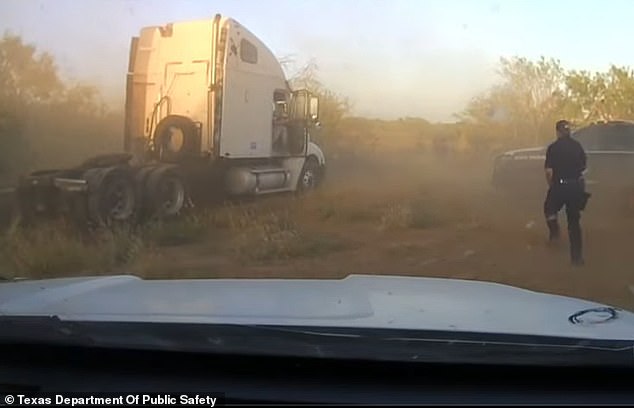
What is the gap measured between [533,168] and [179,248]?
5127mm

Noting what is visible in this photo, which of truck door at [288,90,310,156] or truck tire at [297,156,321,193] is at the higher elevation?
truck door at [288,90,310,156]

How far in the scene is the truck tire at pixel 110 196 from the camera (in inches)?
478

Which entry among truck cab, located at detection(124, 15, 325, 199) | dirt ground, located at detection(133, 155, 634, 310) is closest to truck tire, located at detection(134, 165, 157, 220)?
truck cab, located at detection(124, 15, 325, 199)

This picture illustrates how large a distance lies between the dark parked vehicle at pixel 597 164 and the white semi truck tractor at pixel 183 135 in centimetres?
266

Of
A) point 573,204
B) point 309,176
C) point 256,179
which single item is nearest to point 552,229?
point 573,204

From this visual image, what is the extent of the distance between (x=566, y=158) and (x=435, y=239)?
100 inches

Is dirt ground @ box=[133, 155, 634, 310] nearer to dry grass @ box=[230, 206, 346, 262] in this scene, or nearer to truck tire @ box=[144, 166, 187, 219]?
dry grass @ box=[230, 206, 346, 262]

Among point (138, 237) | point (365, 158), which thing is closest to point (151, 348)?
point (138, 237)

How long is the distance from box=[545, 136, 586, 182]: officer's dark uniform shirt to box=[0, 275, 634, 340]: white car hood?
7223mm

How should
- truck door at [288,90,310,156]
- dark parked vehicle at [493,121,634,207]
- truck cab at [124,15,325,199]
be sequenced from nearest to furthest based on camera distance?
truck cab at [124,15,325,199] → dark parked vehicle at [493,121,634,207] → truck door at [288,90,310,156]

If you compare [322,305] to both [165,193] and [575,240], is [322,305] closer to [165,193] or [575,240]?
[575,240]

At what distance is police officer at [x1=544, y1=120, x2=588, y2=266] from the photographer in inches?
447

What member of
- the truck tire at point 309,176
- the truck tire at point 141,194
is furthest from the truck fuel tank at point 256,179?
the truck tire at point 141,194

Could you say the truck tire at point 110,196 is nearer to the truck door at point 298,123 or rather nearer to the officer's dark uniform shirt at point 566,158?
the truck door at point 298,123
